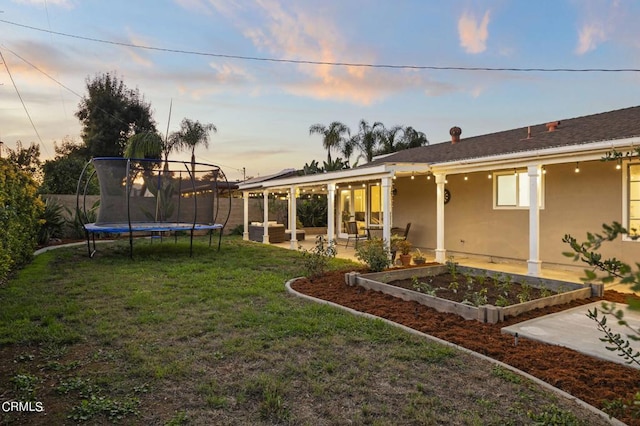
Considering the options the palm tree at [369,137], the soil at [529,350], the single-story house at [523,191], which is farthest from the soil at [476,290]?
the palm tree at [369,137]

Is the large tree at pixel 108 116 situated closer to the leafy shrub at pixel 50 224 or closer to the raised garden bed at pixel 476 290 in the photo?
the leafy shrub at pixel 50 224

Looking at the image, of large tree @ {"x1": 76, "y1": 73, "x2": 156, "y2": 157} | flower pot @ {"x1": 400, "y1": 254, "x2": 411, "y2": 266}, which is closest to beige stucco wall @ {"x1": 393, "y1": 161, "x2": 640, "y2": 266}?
flower pot @ {"x1": 400, "y1": 254, "x2": 411, "y2": 266}

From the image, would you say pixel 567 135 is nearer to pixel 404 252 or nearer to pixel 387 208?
pixel 387 208

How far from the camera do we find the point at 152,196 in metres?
11.9

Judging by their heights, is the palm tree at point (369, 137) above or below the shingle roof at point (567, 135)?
above

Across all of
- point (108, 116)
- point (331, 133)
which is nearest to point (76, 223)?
point (108, 116)

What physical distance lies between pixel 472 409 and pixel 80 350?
3652 millimetres

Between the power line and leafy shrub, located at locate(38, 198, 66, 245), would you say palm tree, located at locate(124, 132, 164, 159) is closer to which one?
leafy shrub, located at locate(38, 198, 66, 245)

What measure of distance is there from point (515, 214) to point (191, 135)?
17.7 m

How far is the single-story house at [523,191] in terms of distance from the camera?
286 inches

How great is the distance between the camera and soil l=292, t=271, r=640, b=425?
9.79 ft

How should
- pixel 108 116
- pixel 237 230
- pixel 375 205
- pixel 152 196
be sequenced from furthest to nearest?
1. pixel 108 116
2. pixel 237 230
3. pixel 375 205
4. pixel 152 196

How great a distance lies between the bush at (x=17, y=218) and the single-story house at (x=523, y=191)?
23.5ft

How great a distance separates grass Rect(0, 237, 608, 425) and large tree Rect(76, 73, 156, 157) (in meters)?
22.2
